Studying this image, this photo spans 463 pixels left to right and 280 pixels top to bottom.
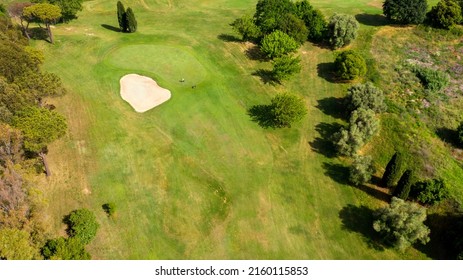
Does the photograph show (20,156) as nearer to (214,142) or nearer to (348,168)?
(214,142)

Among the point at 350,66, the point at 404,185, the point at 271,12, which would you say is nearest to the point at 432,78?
the point at 350,66

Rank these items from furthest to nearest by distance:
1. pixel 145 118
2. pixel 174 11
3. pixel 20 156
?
pixel 174 11
pixel 145 118
pixel 20 156

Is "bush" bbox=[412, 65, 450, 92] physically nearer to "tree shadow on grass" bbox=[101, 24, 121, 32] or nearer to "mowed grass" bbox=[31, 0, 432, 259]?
"mowed grass" bbox=[31, 0, 432, 259]

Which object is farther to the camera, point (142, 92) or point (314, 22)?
point (314, 22)

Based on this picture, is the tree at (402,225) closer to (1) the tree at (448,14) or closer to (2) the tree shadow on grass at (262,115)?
(2) the tree shadow on grass at (262,115)

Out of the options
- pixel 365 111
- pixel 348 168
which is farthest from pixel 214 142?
pixel 365 111

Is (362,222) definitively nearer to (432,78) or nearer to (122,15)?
(432,78)

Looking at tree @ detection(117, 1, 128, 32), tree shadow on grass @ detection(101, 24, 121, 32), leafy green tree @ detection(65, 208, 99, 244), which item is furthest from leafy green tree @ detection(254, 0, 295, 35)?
leafy green tree @ detection(65, 208, 99, 244)
